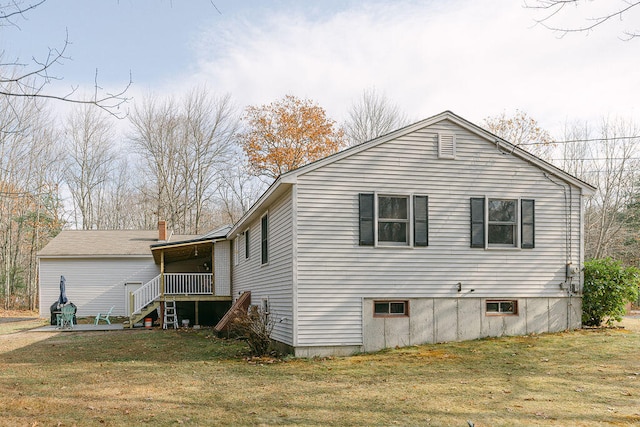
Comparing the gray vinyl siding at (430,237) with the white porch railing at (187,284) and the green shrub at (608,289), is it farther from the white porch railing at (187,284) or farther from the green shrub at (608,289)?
the white porch railing at (187,284)

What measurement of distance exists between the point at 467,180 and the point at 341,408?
26.5ft

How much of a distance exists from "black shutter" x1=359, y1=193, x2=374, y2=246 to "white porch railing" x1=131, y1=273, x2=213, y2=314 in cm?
1143

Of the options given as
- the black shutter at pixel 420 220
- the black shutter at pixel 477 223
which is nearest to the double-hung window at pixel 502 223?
the black shutter at pixel 477 223

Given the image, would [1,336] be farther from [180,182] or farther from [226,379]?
[180,182]

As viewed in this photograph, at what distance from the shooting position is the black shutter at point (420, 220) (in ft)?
46.7

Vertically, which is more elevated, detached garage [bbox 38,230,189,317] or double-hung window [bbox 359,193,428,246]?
double-hung window [bbox 359,193,428,246]

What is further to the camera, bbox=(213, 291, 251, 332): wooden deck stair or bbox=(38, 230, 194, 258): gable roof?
bbox=(38, 230, 194, 258): gable roof

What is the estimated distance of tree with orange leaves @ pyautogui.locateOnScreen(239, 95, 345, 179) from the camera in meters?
39.5

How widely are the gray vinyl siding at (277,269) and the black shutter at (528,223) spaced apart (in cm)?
596

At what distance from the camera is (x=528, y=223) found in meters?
15.1

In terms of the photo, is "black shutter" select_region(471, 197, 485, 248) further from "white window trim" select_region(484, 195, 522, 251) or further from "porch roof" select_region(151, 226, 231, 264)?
"porch roof" select_region(151, 226, 231, 264)

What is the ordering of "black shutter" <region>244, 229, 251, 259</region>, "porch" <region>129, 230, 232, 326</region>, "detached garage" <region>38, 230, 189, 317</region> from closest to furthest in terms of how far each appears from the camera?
"black shutter" <region>244, 229, 251, 259</region>
"porch" <region>129, 230, 232, 326</region>
"detached garage" <region>38, 230, 189, 317</region>

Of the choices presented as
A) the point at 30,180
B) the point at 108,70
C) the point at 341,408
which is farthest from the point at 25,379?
the point at 30,180

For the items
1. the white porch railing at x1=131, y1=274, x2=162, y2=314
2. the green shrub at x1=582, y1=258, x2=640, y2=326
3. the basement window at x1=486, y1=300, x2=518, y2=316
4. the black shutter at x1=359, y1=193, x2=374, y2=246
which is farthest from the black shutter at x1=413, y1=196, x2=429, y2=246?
the white porch railing at x1=131, y1=274, x2=162, y2=314
